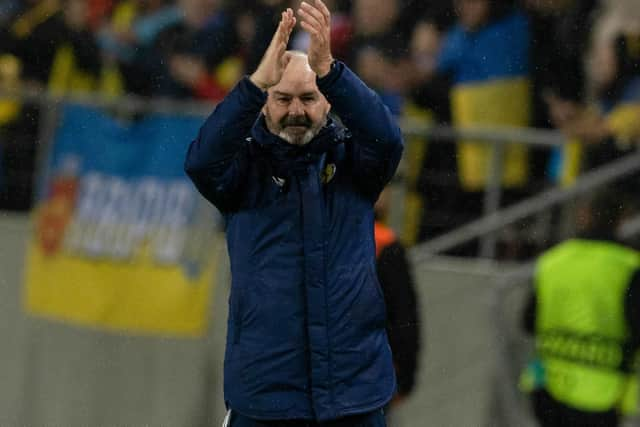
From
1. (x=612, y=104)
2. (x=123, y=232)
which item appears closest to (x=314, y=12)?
(x=612, y=104)

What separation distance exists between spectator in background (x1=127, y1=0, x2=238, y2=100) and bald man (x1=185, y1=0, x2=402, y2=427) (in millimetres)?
5397

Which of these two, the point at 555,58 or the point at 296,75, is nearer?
the point at 296,75

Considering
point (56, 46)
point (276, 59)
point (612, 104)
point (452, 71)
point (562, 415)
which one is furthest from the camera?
point (56, 46)

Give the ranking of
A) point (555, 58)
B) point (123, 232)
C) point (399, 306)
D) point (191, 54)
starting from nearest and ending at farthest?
point (399, 306), point (555, 58), point (123, 232), point (191, 54)

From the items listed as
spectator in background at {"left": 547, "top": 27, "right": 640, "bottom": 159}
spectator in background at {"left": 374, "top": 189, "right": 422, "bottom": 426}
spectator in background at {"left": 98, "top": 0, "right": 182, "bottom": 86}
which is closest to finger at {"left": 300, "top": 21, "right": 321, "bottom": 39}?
spectator in background at {"left": 374, "top": 189, "right": 422, "bottom": 426}

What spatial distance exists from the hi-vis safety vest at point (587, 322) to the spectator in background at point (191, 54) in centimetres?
305

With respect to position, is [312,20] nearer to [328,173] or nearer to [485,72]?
[328,173]

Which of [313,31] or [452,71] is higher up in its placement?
[452,71]

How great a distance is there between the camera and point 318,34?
5.68 m

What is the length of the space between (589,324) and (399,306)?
5.82 feet

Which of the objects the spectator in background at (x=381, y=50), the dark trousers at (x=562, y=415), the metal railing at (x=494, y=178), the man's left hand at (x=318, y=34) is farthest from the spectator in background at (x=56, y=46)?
the man's left hand at (x=318, y=34)

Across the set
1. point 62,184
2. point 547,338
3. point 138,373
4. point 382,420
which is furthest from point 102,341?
point 382,420

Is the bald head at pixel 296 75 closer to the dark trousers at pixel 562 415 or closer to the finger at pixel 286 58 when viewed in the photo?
the finger at pixel 286 58

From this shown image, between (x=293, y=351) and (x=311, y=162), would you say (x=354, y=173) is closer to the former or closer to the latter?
(x=311, y=162)
